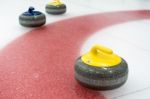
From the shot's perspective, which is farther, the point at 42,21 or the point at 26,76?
the point at 42,21

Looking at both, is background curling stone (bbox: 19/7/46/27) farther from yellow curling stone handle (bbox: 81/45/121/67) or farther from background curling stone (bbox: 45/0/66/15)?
yellow curling stone handle (bbox: 81/45/121/67)

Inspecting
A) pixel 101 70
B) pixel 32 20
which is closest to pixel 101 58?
pixel 101 70

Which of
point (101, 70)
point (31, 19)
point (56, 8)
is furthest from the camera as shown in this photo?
point (56, 8)

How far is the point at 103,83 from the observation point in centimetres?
155

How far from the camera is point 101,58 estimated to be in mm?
1607

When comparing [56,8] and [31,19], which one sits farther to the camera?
[56,8]

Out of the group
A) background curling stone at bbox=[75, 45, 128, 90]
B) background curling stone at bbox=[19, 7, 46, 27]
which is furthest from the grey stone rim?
background curling stone at bbox=[75, 45, 128, 90]

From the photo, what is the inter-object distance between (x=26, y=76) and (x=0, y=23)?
182 cm

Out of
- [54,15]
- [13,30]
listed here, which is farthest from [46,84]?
[54,15]

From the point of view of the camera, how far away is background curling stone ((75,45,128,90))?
5.05ft

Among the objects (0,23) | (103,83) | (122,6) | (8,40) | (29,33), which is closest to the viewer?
(103,83)

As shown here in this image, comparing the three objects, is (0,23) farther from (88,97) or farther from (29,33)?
(88,97)

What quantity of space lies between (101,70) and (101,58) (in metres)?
0.10

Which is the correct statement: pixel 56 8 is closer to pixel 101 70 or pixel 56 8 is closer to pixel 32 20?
pixel 32 20
